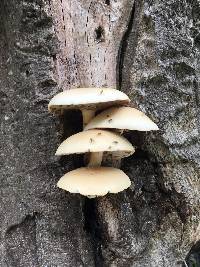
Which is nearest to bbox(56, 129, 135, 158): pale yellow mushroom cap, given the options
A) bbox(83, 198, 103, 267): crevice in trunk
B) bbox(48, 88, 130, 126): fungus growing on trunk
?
bbox(48, 88, 130, 126): fungus growing on trunk

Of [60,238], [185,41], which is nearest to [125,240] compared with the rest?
[60,238]

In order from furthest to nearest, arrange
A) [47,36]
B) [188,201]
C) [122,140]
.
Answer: [188,201] → [47,36] → [122,140]

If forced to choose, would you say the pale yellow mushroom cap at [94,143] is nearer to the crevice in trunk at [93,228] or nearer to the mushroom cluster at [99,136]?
the mushroom cluster at [99,136]

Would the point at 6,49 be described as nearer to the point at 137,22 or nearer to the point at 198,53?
the point at 137,22

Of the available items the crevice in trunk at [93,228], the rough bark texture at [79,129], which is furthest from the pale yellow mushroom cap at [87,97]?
the crevice in trunk at [93,228]

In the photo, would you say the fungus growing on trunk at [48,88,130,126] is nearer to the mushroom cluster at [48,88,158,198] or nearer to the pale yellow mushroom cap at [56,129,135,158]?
the mushroom cluster at [48,88,158,198]

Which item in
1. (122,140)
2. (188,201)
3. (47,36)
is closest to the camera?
(122,140)
